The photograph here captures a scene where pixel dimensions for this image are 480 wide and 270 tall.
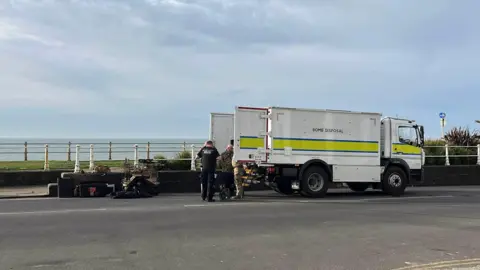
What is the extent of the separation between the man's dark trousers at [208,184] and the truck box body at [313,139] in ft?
4.88

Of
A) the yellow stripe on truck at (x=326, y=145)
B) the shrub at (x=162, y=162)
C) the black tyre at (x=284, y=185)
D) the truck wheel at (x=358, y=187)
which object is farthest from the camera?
the shrub at (x=162, y=162)

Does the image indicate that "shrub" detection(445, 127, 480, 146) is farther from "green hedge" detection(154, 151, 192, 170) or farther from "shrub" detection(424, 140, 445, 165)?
"green hedge" detection(154, 151, 192, 170)

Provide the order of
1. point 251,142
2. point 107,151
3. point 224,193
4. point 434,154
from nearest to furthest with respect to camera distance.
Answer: point 224,193, point 251,142, point 107,151, point 434,154

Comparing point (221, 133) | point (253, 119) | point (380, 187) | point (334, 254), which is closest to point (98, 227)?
point (334, 254)

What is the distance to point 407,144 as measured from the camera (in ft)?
57.5

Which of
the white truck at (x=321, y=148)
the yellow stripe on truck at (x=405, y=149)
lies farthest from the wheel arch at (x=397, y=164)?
the yellow stripe on truck at (x=405, y=149)

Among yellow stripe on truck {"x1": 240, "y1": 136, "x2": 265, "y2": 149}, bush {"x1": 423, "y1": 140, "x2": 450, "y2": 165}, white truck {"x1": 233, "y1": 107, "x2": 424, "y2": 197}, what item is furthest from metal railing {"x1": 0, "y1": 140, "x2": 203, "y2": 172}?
bush {"x1": 423, "y1": 140, "x2": 450, "y2": 165}

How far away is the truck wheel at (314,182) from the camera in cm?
1580

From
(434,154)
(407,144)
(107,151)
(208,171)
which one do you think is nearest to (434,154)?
(434,154)

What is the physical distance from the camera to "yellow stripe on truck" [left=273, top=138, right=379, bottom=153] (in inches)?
619

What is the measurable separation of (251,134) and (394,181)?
5.40 m

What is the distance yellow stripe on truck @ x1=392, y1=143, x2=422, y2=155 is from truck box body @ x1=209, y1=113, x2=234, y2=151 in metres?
5.92

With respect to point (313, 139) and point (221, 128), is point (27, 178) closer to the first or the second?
point (221, 128)

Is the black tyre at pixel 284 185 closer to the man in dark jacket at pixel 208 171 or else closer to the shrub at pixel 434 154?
the man in dark jacket at pixel 208 171
